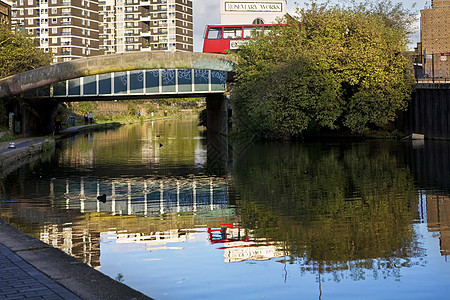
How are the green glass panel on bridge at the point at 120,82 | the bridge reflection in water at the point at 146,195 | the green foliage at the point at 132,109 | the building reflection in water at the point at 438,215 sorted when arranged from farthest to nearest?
the green foliage at the point at 132,109 < the green glass panel on bridge at the point at 120,82 < the bridge reflection in water at the point at 146,195 < the building reflection in water at the point at 438,215

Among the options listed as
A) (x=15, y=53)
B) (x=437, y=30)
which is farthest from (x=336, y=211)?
(x=437, y=30)

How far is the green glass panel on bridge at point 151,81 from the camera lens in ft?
156

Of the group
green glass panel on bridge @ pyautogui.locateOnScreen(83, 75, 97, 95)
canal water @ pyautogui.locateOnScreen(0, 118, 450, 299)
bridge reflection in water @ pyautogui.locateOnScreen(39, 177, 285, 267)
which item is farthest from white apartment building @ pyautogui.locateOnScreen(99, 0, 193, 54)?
bridge reflection in water @ pyautogui.locateOnScreen(39, 177, 285, 267)

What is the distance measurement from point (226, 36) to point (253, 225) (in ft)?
115

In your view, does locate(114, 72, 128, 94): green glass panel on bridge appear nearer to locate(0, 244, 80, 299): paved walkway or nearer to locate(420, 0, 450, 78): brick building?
locate(420, 0, 450, 78): brick building

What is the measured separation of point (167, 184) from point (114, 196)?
8.61ft

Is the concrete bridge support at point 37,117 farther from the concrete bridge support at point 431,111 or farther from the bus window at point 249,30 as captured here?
the concrete bridge support at point 431,111

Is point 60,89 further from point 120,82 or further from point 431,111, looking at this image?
point 431,111

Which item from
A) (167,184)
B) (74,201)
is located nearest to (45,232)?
(74,201)

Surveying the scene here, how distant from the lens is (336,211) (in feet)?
42.0

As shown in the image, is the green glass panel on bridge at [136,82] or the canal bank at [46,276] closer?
the canal bank at [46,276]

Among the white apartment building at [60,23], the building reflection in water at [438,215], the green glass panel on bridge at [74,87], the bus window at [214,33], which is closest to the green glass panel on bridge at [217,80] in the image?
the bus window at [214,33]

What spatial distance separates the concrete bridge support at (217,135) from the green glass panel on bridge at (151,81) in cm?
552

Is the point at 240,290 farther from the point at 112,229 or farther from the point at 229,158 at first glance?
the point at 229,158
